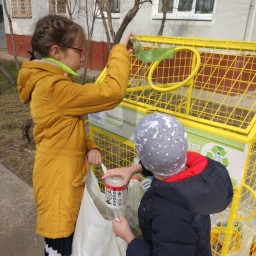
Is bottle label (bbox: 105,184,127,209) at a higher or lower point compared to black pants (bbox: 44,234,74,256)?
higher

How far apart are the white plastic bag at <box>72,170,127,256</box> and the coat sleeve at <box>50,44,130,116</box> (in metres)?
0.42

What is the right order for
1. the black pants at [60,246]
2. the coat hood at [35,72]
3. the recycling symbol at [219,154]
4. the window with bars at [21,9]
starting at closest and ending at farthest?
the recycling symbol at [219,154], the coat hood at [35,72], the black pants at [60,246], the window with bars at [21,9]

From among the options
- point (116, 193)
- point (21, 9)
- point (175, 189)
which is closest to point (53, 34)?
point (116, 193)

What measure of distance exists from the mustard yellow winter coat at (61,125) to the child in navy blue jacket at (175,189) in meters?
0.41

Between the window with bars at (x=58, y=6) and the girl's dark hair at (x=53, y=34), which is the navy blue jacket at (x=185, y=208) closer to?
the girl's dark hair at (x=53, y=34)

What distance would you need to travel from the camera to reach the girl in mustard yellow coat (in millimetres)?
1408

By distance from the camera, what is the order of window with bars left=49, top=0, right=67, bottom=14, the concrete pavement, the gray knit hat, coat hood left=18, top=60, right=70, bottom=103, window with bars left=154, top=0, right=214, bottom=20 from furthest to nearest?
window with bars left=49, top=0, right=67, bottom=14, window with bars left=154, top=0, right=214, bottom=20, the concrete pavement, coat hood left=18, top=60, right=70, bottom=103, the gray knit hat

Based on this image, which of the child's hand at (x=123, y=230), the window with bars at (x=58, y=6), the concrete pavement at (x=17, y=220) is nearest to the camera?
the child's hand at (x=123, y=230)

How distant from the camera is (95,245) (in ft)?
4.83

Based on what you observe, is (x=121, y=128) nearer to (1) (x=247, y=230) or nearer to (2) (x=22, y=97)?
(2) (x=22, y=97)

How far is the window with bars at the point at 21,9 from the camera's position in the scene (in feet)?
42.8

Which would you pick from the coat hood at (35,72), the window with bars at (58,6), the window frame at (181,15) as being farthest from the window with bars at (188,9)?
the coat hood at (35,72)

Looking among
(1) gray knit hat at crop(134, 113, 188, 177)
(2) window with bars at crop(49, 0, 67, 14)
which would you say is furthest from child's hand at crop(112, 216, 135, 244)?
(2) window with bars at crop(49, 0, 67, 14)

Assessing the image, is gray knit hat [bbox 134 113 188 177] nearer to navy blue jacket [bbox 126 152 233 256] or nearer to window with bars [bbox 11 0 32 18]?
navy blue jacket [bbox 126 152 233 256]
